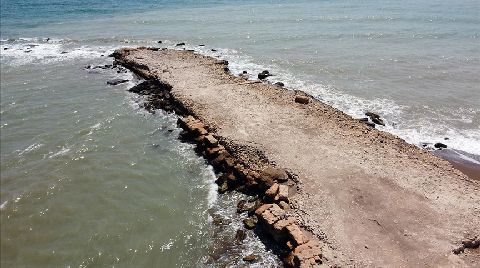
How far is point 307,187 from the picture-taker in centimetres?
1622

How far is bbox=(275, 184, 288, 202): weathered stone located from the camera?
1545 centimetres

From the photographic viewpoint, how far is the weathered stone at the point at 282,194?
50.7 ft

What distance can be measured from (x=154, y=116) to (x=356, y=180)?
43.7 ft

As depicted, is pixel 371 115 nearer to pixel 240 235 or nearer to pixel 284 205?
pixel 284 205

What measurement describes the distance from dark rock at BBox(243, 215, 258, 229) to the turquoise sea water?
0.45 metres

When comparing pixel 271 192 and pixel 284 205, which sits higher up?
pixel 271 192

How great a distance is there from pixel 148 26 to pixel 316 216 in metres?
46.3

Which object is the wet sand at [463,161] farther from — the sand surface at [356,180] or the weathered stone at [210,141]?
the weathered stone at [210,141]

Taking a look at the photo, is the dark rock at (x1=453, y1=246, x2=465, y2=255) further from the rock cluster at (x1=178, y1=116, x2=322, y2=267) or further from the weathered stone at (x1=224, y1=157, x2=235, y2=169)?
the weathered stone at (x1=224, y1=157, x2=235, y2=169)

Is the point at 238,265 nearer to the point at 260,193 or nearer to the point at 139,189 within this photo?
the point at 260,193

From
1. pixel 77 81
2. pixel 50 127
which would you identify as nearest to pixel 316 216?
pixel 50 127

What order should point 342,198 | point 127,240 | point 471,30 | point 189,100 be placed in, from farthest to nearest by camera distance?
point 471,30
point 189,100
point 342,198
point 127,240

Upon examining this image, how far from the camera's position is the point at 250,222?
14930mm

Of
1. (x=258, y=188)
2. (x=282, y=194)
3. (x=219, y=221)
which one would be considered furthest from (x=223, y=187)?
(x=282, y=194)
